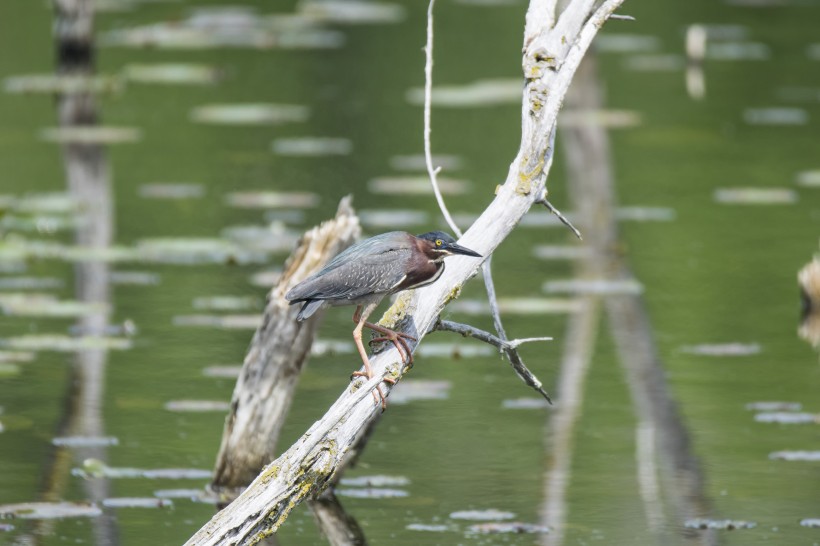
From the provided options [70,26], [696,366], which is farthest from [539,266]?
[70,26]

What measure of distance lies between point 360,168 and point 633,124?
2538 mm

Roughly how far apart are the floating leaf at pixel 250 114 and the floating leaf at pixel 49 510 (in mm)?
7431

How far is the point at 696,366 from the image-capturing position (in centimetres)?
764

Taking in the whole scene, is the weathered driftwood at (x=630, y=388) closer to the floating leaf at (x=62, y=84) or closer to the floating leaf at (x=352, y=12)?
the floating leaf at (x=62, y=84)

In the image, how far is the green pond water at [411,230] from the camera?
6.05 m

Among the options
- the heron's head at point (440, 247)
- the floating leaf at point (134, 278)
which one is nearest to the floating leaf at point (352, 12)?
→ the floating leaf at point (134, 278)

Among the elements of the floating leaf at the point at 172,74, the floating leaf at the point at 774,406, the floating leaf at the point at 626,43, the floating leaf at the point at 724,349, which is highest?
the floating leaf at the point at 172,74

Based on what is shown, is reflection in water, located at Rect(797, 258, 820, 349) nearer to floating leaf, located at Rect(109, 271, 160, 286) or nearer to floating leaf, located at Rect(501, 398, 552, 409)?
floating leaf, located at Rect(501, 398, 552, 409)

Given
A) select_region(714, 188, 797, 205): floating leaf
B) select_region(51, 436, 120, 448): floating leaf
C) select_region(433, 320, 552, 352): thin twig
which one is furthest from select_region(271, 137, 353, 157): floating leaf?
select_region(433, 320, 552, 352): thin twig

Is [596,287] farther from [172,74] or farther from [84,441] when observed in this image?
[172,74]

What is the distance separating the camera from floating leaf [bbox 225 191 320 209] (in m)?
10.5

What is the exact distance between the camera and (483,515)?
571 cm

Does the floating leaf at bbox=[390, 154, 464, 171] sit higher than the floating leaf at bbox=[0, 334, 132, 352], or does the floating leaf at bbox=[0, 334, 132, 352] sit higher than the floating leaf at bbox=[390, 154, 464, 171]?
the floating leaf at bbox=[0, 334, 132, 352]

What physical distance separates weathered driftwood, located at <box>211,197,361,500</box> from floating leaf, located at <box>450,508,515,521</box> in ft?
2.20
